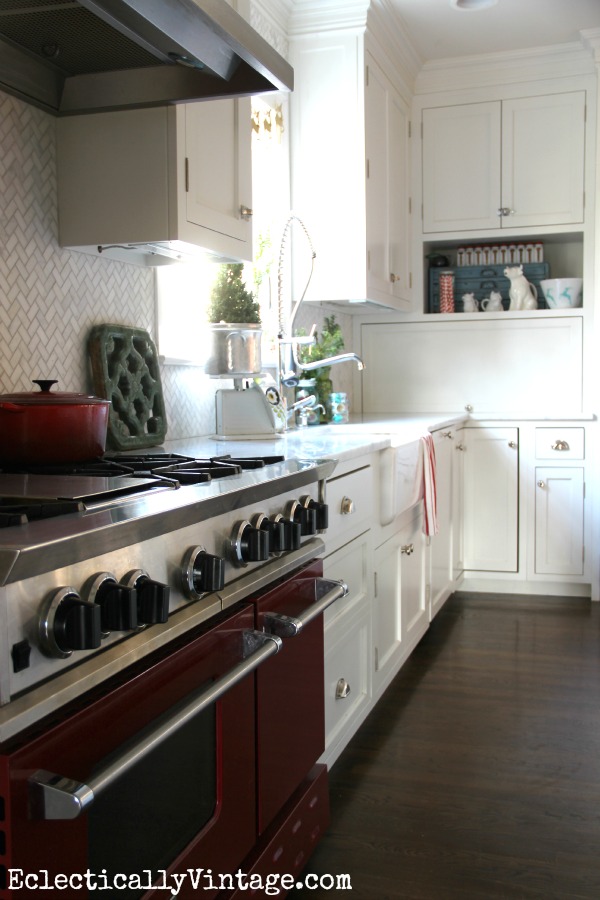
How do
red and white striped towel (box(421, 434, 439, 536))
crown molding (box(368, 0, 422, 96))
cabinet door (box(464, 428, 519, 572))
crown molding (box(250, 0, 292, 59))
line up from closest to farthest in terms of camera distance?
red and white striped towel (box(421, 434, 439, 536))
crown molding (box(250, 0, 292, 59))
crown molding (box(368, 0, 422, 96))
cabinet door (box(464, 428, 519, 572))

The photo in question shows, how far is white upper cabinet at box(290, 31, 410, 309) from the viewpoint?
354 cm

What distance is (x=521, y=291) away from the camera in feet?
14.6

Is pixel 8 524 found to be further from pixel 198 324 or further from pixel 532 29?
pixel 532 29

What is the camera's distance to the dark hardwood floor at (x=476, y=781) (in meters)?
1.89

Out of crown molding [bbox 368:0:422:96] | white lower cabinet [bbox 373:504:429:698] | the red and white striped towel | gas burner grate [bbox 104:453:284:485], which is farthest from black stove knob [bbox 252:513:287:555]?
crown molding [bbox 368:0:422:96]

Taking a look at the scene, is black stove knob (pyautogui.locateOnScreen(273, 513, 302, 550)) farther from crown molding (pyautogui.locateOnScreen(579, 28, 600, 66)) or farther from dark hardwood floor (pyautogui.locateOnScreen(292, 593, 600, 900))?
crown molding (pyautogui.locateOnScreen(579, 28, 600, 66))

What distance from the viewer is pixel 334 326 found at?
370 cm

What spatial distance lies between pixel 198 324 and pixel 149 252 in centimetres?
55

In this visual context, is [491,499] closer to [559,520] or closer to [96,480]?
[559,520]

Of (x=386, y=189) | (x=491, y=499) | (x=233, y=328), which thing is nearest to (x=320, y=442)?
(x=233, y=328)

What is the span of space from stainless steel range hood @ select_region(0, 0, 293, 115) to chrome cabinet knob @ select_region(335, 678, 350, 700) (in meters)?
1.43

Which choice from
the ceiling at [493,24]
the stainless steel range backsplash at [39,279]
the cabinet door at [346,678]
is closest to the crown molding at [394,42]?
the ceiling at [493,24]

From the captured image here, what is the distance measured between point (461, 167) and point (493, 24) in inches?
27.5

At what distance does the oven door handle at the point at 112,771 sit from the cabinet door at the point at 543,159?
11.6 ft
